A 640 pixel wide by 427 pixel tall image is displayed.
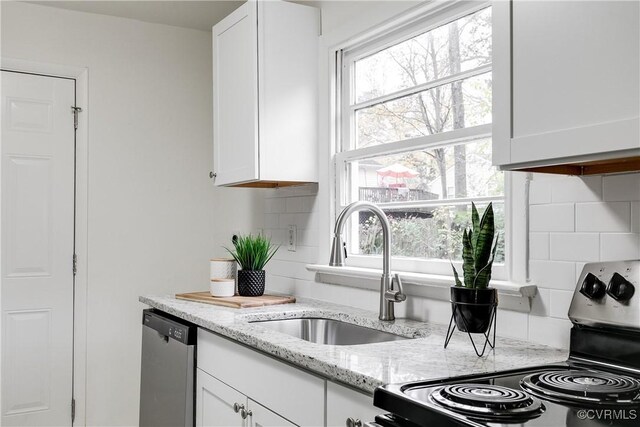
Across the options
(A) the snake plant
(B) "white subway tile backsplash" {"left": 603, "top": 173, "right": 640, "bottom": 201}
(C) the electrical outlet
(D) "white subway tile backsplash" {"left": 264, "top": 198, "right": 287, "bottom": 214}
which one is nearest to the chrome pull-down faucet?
(A) the snake plant

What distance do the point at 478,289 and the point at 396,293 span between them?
0.52 m

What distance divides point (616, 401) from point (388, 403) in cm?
42

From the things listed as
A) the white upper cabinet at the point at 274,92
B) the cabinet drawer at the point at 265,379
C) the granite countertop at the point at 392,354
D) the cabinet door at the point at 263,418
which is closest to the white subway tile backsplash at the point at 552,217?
the granite countertop at the point at 392,354

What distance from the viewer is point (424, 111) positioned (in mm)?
2283

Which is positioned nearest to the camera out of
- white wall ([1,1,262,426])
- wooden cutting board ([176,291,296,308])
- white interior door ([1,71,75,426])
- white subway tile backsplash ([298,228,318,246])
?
wooden cutting board ([176,291,296,308])

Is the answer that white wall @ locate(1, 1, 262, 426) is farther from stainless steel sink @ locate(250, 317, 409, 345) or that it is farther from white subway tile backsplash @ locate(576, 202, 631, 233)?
white subway tile backsplash @ locate(576, 202, 631, 233)

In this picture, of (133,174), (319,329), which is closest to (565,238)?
(319,329)

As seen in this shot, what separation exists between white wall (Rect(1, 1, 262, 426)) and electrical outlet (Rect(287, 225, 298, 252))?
1.22 ft

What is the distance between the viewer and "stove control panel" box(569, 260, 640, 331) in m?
1.39

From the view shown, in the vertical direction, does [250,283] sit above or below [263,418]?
→ above

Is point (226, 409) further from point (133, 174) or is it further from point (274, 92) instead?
point (133, 174)

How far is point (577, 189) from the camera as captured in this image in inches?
63.3

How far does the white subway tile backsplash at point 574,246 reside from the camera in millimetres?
1566

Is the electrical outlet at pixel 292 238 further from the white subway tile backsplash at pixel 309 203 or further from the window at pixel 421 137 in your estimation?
the window at pixel 421 137
